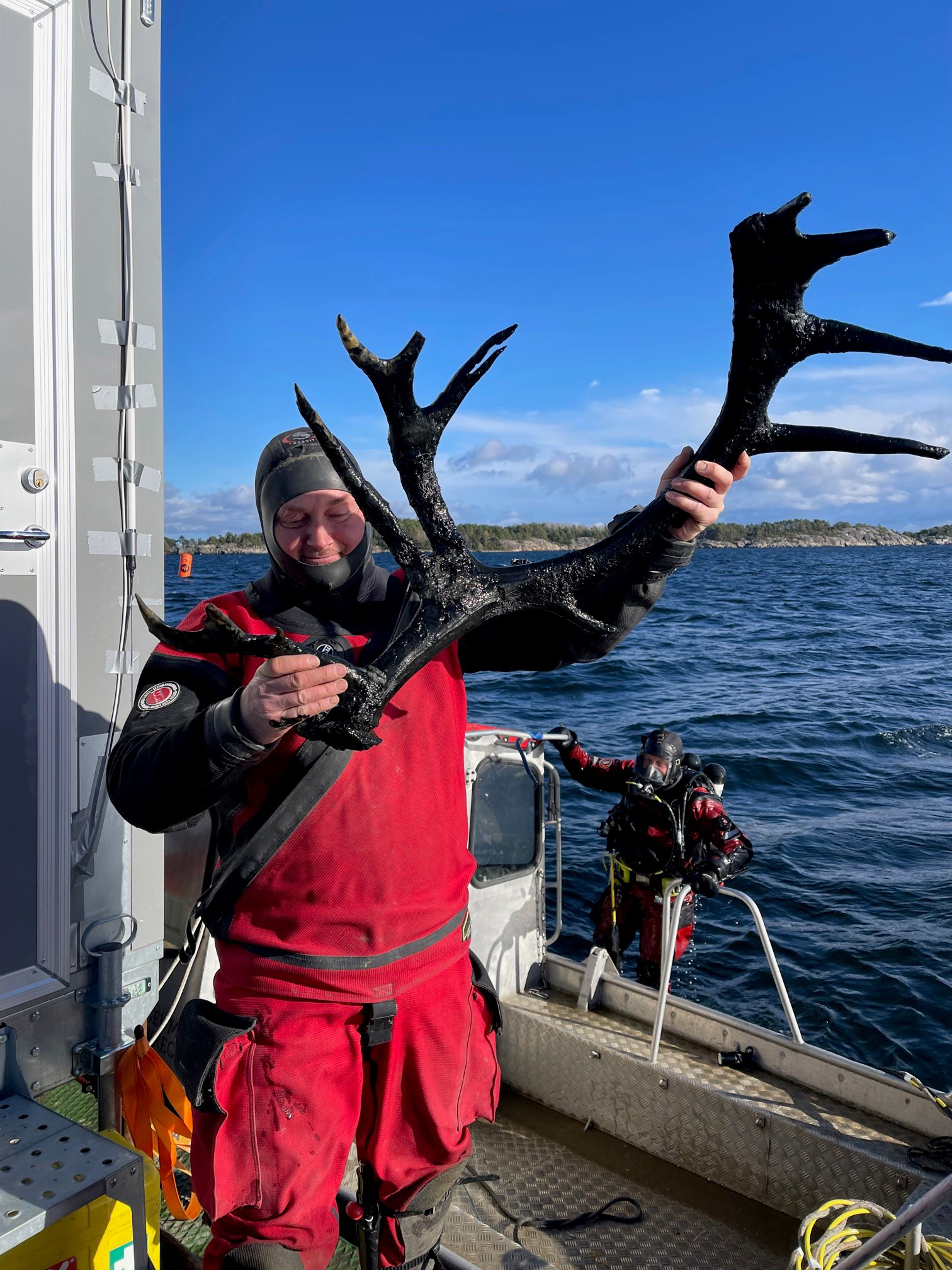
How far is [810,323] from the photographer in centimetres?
195

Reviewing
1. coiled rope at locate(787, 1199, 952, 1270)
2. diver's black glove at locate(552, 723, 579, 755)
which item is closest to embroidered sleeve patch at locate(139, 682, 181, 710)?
coiled rope at locate(787, 1199, 952, 1270)

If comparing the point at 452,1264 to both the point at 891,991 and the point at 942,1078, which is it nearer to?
the point at 942,1078

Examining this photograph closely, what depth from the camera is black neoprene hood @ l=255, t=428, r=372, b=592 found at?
2363 millimetres

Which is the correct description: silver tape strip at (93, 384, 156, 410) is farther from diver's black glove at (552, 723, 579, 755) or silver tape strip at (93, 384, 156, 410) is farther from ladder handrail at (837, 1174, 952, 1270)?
diver's black glove at (552, 723, 579, 755)

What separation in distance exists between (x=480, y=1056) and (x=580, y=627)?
3.74ft

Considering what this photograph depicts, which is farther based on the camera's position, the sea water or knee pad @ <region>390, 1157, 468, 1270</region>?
the sea water

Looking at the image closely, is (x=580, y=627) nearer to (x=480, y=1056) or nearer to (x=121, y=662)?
(x=480, y=1056)

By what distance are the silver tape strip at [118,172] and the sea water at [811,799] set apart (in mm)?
7377

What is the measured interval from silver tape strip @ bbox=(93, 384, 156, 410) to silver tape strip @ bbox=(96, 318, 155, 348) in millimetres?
125

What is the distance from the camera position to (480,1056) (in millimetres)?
2381

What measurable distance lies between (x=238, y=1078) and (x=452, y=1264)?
1213 millimetres

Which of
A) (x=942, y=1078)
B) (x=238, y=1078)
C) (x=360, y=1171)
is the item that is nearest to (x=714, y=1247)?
(x=360, y=1171)

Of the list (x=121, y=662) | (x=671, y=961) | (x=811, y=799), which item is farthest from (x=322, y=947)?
(x=811, y=799)

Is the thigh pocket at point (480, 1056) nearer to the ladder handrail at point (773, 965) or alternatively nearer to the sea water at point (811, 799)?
the ladder handrail at point (773, 965)
